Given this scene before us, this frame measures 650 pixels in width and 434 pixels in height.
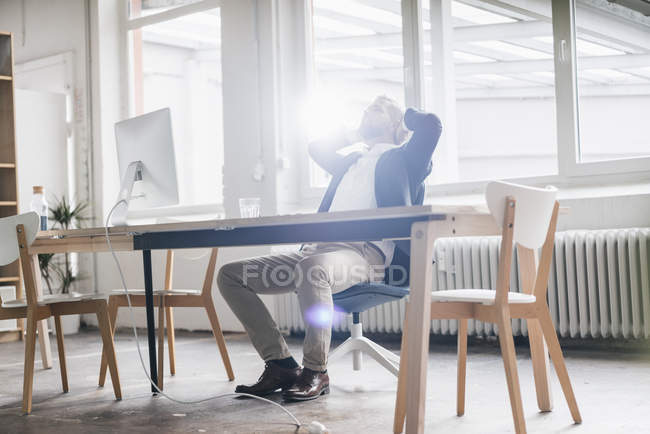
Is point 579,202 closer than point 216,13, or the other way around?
point 579,202

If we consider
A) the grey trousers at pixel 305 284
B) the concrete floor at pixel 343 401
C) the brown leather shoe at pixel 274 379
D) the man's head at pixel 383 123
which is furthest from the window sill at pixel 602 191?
the brown leather shoe at pixel 274 379

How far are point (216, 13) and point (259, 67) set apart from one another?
815mm

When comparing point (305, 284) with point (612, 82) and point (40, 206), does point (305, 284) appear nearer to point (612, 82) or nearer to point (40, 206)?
point (40, 206)

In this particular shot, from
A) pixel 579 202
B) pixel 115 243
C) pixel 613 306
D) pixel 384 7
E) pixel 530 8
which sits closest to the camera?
pixel 115 243

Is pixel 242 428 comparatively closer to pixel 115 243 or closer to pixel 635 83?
pixel 115 243

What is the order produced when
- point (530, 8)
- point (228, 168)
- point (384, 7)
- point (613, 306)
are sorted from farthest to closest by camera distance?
point (228, 168)
point (384, 7)
point (530, 8)
point (613, 306)

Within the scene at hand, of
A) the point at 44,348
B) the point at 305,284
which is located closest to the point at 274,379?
the point at 305,284

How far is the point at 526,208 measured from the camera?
2.05m

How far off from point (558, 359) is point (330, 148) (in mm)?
1463

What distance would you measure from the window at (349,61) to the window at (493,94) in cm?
28

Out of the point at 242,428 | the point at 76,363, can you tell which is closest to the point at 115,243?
the point at 242,428

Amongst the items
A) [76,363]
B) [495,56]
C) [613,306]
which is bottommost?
[76,363]

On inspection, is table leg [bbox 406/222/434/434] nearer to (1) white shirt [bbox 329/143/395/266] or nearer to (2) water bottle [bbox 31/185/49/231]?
(1) white shirt [bbox 329/143/395/266]

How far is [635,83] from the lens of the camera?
146 inches
